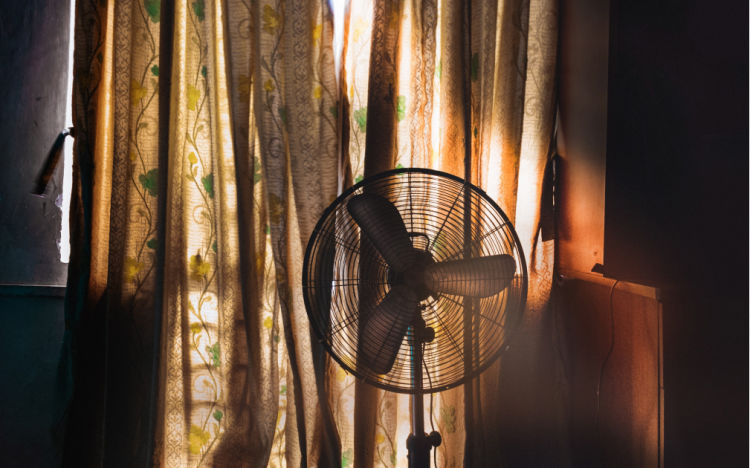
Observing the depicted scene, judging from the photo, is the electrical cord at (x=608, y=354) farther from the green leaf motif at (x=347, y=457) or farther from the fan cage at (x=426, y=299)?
the green leaf motif at (x=347, y=457)

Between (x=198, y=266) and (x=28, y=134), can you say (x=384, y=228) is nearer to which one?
(x=198, y=266)

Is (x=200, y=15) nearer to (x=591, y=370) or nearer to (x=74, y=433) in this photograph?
(x=74, y=433)

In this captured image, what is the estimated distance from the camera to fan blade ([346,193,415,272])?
0.97 meters

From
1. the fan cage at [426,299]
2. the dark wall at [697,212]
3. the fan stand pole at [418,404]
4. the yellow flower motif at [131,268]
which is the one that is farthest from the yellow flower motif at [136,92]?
the dark wall at [697,212]

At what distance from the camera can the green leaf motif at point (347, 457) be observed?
1426 mm

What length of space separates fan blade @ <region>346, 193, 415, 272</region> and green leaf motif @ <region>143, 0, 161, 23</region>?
0.99 meters

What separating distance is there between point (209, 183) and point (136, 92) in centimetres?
37

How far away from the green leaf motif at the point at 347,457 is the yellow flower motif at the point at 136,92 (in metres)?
1.35

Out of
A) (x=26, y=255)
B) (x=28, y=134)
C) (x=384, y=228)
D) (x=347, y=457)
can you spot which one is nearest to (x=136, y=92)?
(x=28, y=134)

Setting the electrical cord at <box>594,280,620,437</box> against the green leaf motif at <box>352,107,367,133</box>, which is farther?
the green leaf motif at <box>352,107,367,133</box>

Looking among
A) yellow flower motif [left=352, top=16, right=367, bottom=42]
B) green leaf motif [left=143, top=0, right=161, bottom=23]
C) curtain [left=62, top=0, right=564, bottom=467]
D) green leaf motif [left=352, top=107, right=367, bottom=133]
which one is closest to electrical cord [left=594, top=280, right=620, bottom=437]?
curtain [left=62, top=0, right=564, bottom=467]

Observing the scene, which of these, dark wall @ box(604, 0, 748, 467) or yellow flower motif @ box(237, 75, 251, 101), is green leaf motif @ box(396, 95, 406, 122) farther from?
dark wall @ box(604, 0, 748, 467)

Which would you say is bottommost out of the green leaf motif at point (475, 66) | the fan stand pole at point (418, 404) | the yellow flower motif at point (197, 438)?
the yellow flower motif at point (197, 438)

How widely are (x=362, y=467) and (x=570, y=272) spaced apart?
93 cm
